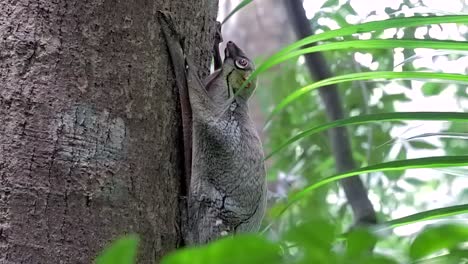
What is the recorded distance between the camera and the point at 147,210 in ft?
3.54

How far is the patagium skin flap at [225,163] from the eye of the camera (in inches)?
48.1

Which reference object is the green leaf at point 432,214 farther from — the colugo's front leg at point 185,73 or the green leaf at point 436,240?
the green leaf at point 436,240

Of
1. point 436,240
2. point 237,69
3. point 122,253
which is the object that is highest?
point 237,69

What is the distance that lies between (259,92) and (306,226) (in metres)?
2.68

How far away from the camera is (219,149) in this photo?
129cm

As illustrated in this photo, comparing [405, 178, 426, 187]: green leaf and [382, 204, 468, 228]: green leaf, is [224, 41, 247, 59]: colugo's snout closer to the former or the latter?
[382, 204, 468, 228]: green leaf

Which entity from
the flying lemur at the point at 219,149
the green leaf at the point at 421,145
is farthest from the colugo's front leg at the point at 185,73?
the green leaf at the point at 421,145

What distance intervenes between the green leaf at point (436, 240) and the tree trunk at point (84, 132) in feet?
2.37

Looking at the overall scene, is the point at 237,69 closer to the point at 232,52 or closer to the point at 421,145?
the point at 232,52

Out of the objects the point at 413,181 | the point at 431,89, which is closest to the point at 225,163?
the point at 431,89

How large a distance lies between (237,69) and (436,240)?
3.45 feet

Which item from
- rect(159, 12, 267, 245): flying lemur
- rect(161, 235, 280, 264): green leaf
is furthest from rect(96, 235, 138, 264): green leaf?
rect(159, 12, 267, 245): flying lemur

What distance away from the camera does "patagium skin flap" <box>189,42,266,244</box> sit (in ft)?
4.01

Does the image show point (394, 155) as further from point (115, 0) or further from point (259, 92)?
point (115, 0)
